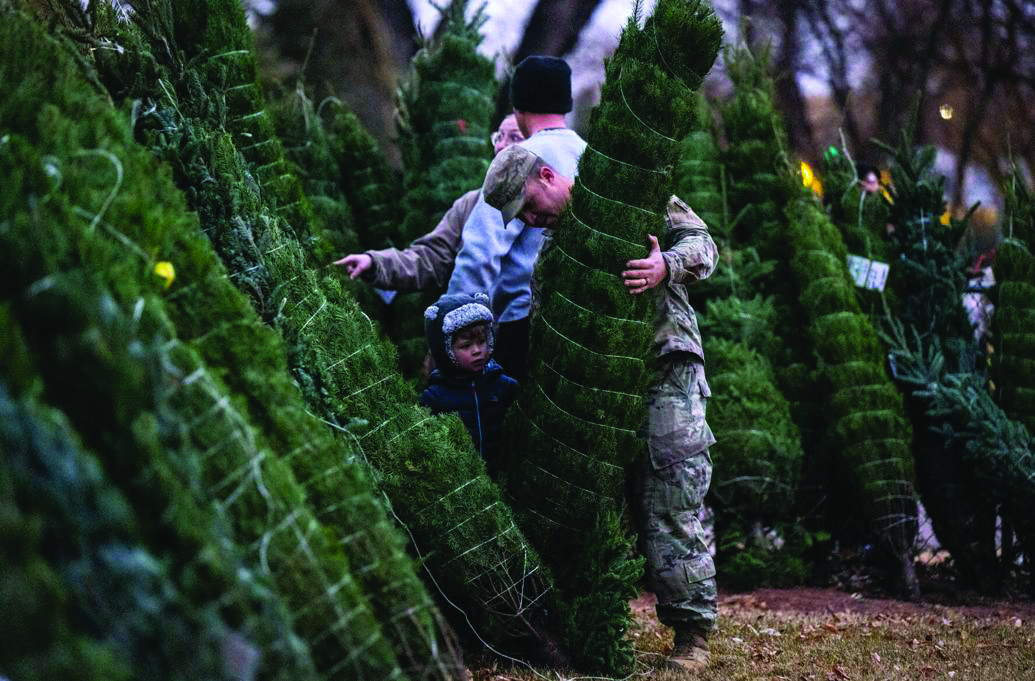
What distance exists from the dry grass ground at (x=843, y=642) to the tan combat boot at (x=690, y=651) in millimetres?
61

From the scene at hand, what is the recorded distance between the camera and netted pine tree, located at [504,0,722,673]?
174 inches

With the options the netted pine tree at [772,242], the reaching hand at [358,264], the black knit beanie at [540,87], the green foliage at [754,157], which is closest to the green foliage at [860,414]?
the netted pine tree at [772,242]

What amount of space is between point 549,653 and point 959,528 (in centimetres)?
334

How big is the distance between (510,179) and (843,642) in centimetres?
276

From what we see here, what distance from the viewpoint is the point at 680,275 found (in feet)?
14.9

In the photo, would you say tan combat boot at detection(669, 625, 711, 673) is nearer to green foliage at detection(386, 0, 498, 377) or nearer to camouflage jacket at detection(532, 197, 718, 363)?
camouflage jacket at detection(532, 197, 718, 363)

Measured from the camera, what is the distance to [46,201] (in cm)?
255

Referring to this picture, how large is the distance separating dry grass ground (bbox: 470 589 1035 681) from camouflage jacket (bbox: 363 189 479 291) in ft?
6.27

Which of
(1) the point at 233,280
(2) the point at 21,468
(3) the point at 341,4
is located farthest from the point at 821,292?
(3) the point at 341,4

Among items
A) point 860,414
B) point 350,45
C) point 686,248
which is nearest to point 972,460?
point 860,414

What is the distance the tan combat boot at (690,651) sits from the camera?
4.56 metres

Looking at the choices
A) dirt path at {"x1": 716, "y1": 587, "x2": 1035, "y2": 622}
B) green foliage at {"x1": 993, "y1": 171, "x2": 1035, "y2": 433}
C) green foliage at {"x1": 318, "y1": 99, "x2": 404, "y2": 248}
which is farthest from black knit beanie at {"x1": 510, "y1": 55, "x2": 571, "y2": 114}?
green foliage at {"x1": 993, "y1": 171, "x2": 1035, "y2": 433}

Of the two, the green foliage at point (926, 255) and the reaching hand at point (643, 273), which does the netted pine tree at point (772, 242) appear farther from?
the reaching hand at point (643, 273)

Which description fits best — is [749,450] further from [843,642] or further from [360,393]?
[360,393]
